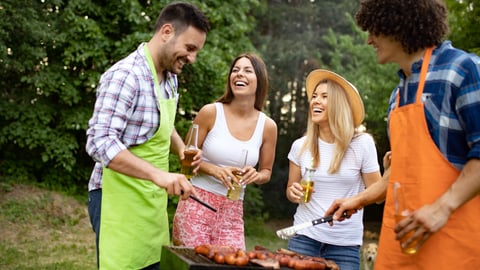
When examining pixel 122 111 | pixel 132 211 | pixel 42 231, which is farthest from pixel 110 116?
pixel 42 231

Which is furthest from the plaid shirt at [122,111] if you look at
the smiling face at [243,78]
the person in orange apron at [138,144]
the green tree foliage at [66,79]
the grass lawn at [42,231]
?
the green tree foliage at [66,79]

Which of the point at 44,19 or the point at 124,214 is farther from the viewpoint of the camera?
the point at 44,19

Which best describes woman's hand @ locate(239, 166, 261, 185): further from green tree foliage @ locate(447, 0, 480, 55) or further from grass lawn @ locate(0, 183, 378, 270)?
green tree foliage @ locate(447, 0, 480, 55)

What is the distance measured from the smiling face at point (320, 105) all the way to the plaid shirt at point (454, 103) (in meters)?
1.55

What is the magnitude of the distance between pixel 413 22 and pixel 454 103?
1.24ft

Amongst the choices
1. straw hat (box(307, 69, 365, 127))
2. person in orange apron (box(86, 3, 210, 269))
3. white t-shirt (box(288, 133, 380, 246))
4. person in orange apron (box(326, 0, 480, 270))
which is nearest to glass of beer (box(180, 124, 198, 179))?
person in orange apron (box(86, 3, 210, 269))

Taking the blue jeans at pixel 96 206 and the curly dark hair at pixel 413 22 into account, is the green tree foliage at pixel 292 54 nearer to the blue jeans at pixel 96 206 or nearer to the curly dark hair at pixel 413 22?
the blue jeans at pixel 96 206

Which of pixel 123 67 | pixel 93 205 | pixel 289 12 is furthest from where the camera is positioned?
pixel 289 12

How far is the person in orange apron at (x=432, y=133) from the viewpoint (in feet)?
7.66

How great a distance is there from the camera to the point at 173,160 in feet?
33.8

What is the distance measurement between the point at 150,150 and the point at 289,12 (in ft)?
43.8

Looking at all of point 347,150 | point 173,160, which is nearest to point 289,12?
point 173,160

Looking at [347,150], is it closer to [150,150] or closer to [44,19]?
[150,150]

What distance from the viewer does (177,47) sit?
10.6 ft
